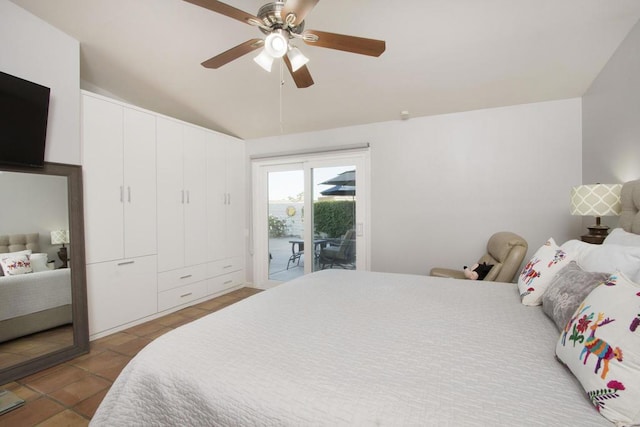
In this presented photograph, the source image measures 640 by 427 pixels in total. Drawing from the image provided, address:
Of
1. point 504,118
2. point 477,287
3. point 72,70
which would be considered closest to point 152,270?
point 72,70

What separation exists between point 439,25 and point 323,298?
7.06ft

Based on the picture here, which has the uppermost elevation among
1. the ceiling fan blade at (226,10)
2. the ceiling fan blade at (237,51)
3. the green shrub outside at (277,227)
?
the ceiling fan blade at (226,10)

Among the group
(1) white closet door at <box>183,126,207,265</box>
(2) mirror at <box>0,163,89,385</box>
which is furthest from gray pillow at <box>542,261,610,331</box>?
(1) white closet door at <box>183,126,207,265</box>

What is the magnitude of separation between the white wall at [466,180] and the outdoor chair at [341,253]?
0.31 meters

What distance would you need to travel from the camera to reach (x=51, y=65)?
2.44m

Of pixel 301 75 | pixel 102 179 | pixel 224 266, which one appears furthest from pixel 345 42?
pixel 224 266

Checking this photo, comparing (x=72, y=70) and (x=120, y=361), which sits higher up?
(x=72, y=70)

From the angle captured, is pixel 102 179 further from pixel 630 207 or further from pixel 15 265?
pixel 630 207

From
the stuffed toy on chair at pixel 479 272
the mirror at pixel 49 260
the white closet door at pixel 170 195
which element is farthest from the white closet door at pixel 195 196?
the stuffed toy on chair at pixel 479 272

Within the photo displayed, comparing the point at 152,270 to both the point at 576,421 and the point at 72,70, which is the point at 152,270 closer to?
the point at 72,70

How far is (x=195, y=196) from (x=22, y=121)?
1.81 meters

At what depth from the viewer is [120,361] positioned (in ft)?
8.11

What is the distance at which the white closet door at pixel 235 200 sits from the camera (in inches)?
172

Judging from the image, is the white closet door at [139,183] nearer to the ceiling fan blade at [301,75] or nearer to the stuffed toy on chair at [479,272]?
the ceiling fan blade at [301,75]
